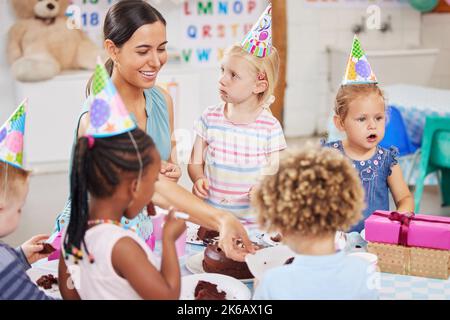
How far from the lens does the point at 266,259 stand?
1.35 m

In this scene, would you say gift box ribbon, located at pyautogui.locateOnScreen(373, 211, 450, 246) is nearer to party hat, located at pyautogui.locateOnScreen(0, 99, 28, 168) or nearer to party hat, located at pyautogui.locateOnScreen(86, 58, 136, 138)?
party hat, located at pyautogui.locateOnScreen(86, 58, 136, 138)

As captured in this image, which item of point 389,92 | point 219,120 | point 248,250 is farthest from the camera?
point 389,92

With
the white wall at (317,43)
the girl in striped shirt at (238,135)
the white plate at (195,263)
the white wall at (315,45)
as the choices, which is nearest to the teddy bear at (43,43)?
the white wall at (315,45)

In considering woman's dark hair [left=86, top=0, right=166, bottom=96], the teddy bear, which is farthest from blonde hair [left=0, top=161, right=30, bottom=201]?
the teddy bear

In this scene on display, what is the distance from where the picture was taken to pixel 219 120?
6.28 feet

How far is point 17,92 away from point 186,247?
3184mm

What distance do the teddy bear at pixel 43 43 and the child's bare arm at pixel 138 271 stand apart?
3415 millimetres

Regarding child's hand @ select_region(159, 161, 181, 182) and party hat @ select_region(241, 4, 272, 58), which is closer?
child's hand @ select_region(159, 161, 181, 182)

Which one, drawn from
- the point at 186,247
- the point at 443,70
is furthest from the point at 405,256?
the point at 443,70

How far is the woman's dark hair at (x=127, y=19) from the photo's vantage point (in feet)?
4.53

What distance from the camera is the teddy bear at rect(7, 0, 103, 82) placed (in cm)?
426

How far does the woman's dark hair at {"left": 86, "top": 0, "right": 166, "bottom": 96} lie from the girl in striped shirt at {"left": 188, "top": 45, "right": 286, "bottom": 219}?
45 centimetres

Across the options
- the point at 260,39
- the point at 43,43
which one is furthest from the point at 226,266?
the point at 43,43
